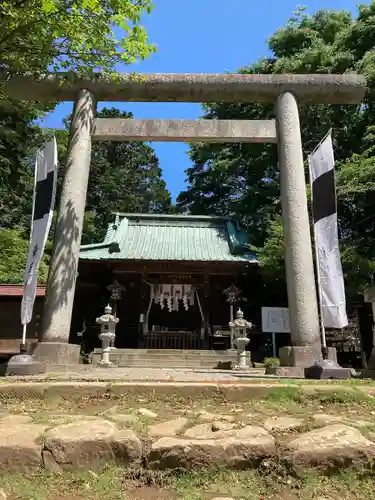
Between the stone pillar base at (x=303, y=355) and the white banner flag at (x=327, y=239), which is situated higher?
the white banner flag at (x=327, y=239)

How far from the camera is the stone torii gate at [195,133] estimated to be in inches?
288

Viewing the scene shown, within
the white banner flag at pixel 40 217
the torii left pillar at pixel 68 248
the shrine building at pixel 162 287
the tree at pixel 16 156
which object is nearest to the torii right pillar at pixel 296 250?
the torii left pillar at pixel 68 248

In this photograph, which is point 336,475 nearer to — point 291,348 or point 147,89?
point 291,348

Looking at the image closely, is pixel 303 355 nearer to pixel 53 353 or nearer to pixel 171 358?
pixel 53 353

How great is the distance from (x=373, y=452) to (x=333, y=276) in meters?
3.98

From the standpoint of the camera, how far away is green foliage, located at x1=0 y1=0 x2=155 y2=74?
16.9ft

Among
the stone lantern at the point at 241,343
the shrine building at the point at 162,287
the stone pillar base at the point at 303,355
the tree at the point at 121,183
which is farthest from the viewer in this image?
the tree at the point at 121,183

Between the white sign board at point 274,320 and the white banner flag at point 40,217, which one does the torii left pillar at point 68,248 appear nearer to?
the white banner flag at point 40,217

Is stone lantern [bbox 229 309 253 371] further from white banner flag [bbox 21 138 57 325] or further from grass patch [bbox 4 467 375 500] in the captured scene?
grass patch [bbox 4 467 375 500]

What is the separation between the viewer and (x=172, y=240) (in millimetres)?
18500

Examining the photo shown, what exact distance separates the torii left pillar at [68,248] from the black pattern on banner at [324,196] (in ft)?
13.9

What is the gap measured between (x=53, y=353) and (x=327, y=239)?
4.82m

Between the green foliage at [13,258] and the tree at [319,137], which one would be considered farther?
the green foliage at [13,258]

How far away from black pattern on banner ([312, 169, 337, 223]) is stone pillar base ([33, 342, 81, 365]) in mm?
4697
